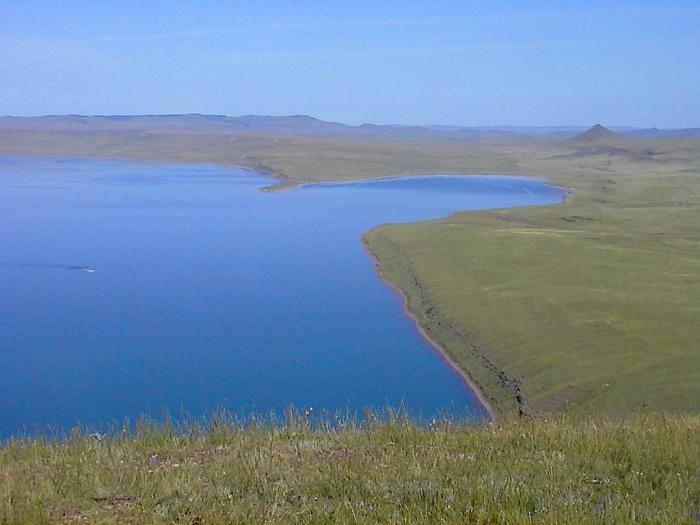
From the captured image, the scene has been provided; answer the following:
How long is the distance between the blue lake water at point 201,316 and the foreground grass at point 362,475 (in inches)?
108

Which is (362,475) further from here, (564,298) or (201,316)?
(201,316)

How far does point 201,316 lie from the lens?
2909 centimetres

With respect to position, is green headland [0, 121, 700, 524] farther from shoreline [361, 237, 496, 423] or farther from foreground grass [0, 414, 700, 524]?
shoreline [361, 237, 496, 423]

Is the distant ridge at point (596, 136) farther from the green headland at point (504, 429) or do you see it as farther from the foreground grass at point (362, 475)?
the foreground grass at point (362, 475)

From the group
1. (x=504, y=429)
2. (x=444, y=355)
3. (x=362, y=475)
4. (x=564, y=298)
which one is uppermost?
(x=362, y=475)

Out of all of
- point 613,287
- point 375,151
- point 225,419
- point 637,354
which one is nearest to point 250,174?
point 375,151

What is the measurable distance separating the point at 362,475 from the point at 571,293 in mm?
24909

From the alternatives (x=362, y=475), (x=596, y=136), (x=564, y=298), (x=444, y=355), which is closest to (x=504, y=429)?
(x=362, y=475)

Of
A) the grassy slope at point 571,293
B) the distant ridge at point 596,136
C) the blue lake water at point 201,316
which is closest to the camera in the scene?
the grassy slope at point 571,293

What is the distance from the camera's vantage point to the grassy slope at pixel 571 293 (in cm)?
2058

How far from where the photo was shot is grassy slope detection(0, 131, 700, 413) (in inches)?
810

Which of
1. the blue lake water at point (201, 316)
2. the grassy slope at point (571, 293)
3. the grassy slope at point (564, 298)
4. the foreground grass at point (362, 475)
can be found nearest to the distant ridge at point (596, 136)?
the grassy slope at point (571, 293)

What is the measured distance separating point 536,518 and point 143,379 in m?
19.9

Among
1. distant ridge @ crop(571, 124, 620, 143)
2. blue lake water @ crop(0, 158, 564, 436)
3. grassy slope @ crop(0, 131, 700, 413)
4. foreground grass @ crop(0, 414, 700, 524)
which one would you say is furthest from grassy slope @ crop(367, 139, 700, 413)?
distant ridge @ crop(571, 124, 620, 143)
